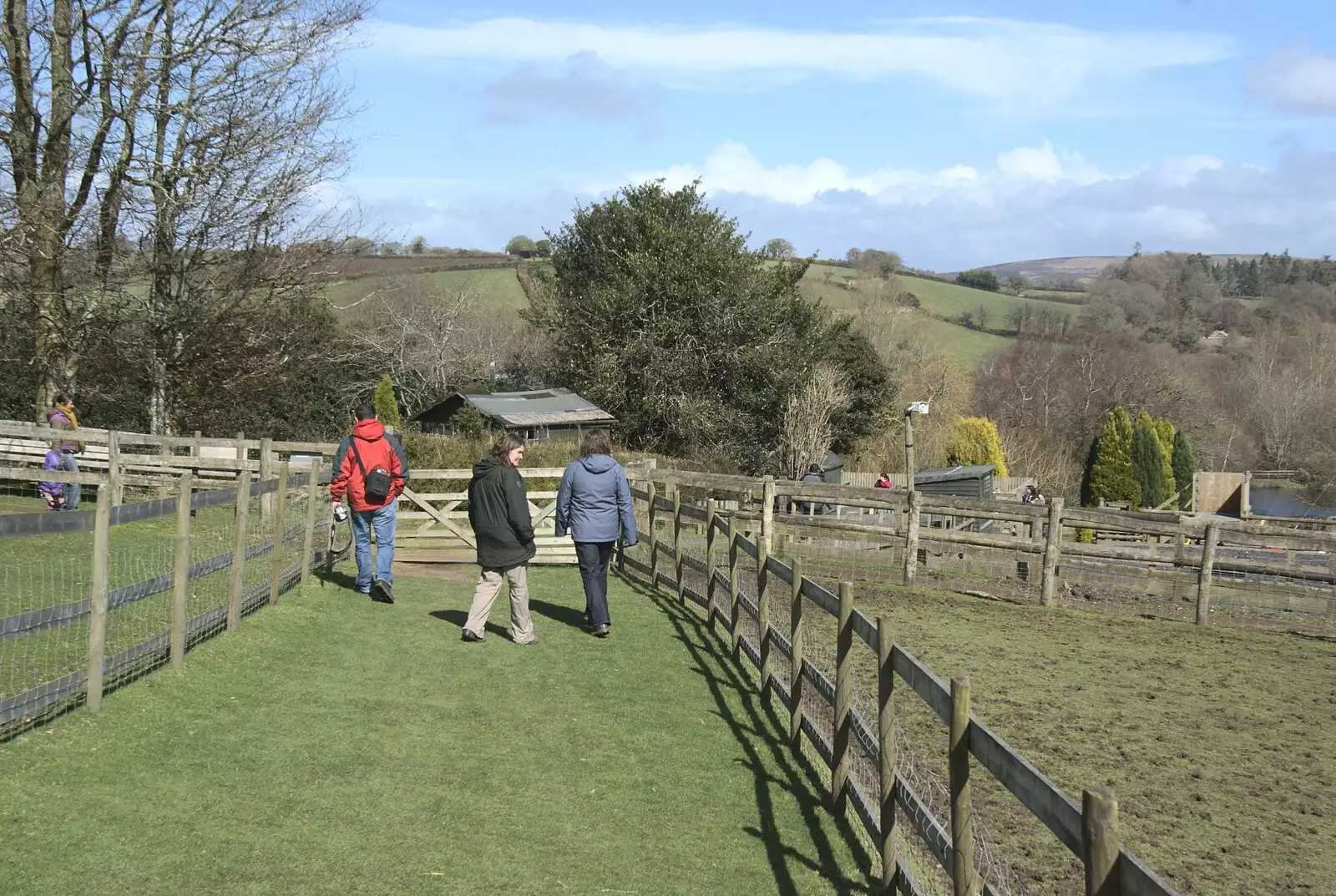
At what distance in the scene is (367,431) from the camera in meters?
11.4

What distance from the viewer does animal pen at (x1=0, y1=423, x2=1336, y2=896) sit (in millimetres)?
4945

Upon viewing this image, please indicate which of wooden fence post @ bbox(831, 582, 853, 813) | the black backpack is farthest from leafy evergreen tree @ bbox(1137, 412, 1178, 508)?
wooden fence post @ bbox(831, 582, 853, 813)

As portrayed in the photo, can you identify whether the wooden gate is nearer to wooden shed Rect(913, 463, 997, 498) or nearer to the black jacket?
the black jacket

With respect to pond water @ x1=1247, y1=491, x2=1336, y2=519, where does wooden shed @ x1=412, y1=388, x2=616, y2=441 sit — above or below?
above

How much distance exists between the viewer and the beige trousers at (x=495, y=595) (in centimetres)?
991

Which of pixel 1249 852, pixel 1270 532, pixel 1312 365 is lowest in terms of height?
pixel 1249 852

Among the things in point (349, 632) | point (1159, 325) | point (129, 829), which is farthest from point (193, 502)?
point (1159, 325)

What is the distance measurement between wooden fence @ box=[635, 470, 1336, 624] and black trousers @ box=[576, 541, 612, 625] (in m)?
5.35

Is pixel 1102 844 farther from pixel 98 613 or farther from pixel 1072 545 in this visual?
pixel 1072 545

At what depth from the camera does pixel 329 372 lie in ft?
131

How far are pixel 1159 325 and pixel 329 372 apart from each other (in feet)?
237

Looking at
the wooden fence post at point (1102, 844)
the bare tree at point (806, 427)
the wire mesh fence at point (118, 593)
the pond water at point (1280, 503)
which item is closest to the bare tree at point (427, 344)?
the bare tree at point (806, 427)

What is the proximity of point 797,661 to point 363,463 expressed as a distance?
554 cm

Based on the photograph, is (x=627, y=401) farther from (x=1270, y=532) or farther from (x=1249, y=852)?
(x=1249, y=852)
